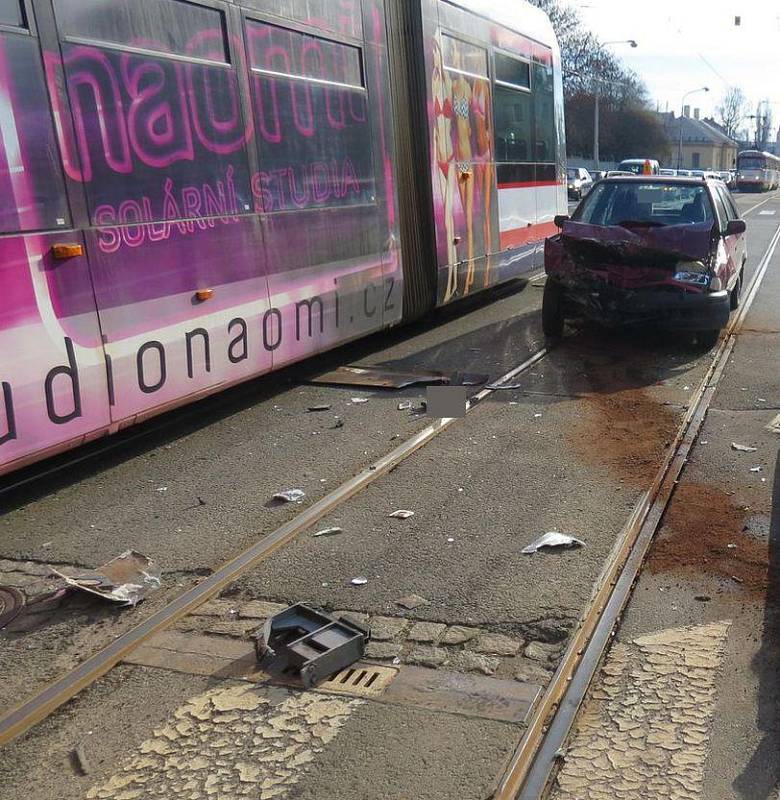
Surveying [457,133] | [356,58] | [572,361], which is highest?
[356,58]

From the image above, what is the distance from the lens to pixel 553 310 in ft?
33.4

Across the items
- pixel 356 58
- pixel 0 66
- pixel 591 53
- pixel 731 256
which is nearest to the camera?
pixel 0 66

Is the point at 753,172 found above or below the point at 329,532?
below

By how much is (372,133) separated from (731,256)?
172 inches

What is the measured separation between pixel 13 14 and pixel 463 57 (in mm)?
6610

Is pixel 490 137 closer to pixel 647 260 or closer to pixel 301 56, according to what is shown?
pixel 647 260

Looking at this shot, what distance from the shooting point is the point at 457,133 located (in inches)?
412

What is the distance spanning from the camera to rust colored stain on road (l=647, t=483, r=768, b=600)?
4379 millimetres

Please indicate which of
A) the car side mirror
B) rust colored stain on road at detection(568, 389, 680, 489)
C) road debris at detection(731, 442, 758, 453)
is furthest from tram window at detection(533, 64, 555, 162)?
road debris at detection(731, 442, 758, 453)

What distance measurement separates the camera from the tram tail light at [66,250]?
204 inches

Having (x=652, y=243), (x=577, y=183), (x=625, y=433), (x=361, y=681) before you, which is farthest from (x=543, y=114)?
(x=577, y=183)

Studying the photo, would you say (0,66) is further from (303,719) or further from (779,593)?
(779,593)

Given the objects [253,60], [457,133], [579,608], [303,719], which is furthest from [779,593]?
[457,133]

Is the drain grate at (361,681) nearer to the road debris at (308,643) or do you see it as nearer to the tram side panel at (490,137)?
the road debris at (308,643)
